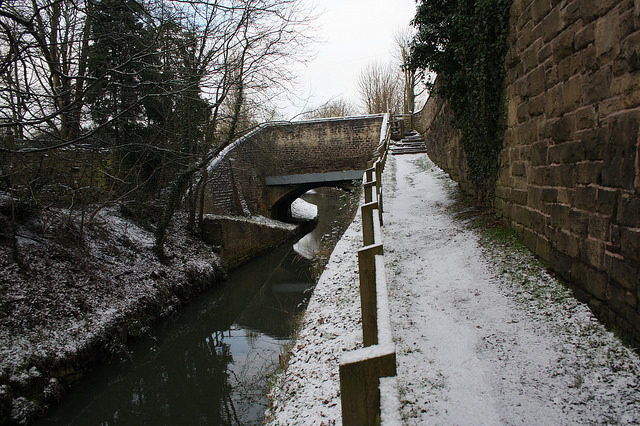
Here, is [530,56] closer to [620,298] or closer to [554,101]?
[554,101]

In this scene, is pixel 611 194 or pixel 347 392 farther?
pixel 611 194

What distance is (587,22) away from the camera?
3072mm

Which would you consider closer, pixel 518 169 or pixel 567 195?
pixel 567 195

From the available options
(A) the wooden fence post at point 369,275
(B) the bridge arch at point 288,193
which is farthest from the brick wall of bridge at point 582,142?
(B) the bridge arch at point 288,193

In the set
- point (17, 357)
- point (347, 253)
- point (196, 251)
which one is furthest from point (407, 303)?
point (196, 251)

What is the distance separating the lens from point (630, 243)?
2.59m

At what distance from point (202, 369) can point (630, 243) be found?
21.4ft

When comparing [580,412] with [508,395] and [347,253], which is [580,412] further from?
[347,253]

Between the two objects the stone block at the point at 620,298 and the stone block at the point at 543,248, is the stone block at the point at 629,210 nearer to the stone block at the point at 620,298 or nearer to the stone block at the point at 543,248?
the stone block at the point at 620,298

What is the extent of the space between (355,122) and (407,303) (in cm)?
1703

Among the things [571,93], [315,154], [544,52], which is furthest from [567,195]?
[315,154]

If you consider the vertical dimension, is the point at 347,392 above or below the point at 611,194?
below

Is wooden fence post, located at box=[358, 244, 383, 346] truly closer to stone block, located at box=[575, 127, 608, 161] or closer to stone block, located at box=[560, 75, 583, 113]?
stone block, located at box=[575, 127, 608, 161]

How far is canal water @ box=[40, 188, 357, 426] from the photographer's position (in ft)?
18.4
